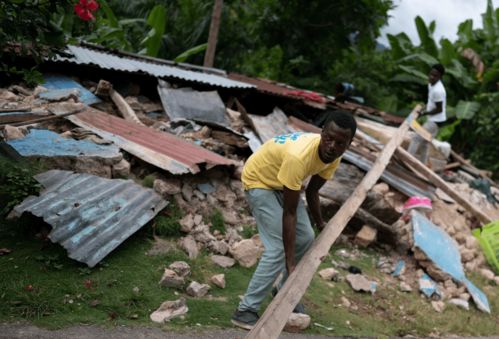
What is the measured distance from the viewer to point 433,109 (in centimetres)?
735

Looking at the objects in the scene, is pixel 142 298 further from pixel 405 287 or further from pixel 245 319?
pixel 405 287

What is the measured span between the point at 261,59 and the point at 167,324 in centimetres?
1647

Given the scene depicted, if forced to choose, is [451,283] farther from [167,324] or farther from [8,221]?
[8,221]

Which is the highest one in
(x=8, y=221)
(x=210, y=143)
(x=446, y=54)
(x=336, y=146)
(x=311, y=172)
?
(x=446, y=54)

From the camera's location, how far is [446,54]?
14.0 m

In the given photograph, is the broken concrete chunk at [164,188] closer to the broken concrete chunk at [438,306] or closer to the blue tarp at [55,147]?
the blue tarp at [55,147]

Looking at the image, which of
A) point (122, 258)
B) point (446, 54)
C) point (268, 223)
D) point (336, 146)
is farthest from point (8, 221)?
point (446, 54)

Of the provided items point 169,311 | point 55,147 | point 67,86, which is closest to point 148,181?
point 55,147

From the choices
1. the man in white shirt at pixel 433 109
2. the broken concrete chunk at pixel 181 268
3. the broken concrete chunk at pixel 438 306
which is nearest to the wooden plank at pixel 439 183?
the man in white shirt at pixel 433 109

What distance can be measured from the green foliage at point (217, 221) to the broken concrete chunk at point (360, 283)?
1393 millimetres

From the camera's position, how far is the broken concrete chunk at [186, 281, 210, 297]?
11.6ft

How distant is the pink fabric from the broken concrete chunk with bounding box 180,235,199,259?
10.9 feet

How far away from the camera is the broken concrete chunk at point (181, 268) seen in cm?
371

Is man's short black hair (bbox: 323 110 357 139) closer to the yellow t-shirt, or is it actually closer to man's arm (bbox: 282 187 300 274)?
the yellow t-shirt
